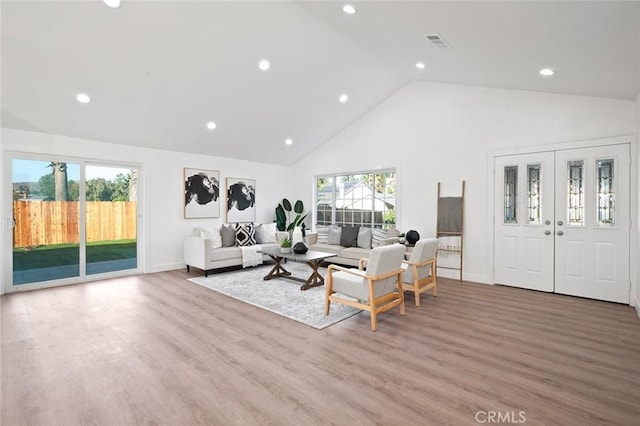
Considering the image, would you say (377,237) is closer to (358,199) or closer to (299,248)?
(358,199)

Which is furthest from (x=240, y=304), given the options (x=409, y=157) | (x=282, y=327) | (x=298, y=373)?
(x=409, y=157)

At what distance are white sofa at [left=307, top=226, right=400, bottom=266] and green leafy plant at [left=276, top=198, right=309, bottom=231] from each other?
1587 mm

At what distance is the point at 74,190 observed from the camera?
5.44 m

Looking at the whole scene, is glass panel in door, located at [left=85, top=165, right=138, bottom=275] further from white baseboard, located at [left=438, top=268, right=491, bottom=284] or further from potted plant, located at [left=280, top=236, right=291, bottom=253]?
white baseboard, located at [left=438, top=268, right=491, bottom=284]

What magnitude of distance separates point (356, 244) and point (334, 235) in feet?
1.88

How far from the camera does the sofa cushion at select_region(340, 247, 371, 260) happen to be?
597 centimetres

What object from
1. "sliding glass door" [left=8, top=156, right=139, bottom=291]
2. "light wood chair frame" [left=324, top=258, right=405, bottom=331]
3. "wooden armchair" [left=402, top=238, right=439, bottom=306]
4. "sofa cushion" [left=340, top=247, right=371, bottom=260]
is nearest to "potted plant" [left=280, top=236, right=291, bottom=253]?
"sofa cushion" [left=340, top=247, right=371, bottom=260]

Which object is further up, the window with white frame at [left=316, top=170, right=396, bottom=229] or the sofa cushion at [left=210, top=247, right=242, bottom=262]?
the window with white frame at [left=316, top=170, right=396, bottom=229]

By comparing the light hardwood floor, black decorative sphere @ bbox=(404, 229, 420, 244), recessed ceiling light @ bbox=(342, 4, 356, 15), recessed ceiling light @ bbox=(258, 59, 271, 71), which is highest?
recessed ceiling light @ bbox=(342, 4, 356, 15)

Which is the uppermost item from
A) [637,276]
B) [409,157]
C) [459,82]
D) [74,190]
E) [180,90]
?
[459,82]

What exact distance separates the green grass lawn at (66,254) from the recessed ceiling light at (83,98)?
2.43 metres

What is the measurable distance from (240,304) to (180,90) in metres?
3.37

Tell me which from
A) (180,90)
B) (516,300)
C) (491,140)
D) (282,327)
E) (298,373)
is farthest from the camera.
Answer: (491,140)

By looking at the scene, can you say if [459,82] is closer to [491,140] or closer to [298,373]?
[491,140]
